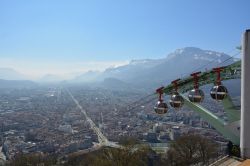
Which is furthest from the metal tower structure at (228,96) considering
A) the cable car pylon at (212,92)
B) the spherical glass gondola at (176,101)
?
the spherical glass gondola at (176,101)

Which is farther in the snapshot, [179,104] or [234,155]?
[234,155]

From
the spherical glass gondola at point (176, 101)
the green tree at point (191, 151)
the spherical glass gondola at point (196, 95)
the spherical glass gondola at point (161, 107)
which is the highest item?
the spherical glass gondola at point (196, 95)

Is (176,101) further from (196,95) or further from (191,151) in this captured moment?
(191,151)

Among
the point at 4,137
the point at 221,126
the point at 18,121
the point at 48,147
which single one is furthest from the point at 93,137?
the point at 221,126

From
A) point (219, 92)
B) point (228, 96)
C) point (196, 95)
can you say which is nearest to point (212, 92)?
point (219, 92)

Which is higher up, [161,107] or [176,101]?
[176,101]

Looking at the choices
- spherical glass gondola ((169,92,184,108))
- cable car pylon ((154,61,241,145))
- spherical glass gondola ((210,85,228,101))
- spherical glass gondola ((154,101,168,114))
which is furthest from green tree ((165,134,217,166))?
spherical glass gondola ((210,85,228,101))

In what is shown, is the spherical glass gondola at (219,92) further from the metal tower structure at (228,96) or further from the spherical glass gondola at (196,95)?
A: the spherical glass gondola at (196,95)

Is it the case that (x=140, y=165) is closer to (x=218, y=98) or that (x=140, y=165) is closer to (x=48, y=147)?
(x=218, y=98)

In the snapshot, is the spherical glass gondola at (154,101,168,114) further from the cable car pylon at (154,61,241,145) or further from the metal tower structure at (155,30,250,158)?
the metal tower structure at (155,30,250,158)

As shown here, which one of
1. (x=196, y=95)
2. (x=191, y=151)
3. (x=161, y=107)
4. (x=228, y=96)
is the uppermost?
(x=196, y=95)

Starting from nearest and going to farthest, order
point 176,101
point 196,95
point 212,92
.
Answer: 1. point 212,92
2. point 196,95
3. point 176,101
